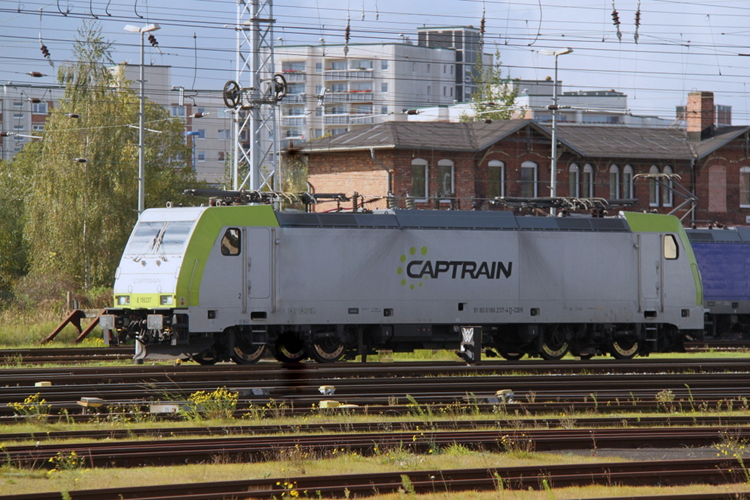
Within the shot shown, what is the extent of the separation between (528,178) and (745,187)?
13561mm

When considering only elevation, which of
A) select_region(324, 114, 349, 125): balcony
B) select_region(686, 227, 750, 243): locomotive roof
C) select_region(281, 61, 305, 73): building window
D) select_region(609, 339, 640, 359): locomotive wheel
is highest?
select_region(281, 61, 305, 73): building window

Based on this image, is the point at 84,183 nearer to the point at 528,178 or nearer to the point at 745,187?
the point at 528,178

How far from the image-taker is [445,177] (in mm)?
43188

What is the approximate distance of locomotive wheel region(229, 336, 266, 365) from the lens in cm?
1902

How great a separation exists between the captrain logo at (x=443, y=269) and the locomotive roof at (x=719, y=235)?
10.6m

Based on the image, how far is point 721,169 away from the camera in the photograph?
4894 cm

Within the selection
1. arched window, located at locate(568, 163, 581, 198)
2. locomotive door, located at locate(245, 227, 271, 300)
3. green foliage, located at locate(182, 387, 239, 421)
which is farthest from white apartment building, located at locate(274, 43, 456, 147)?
green foliage, located at locate(182, 387, 239, 421)

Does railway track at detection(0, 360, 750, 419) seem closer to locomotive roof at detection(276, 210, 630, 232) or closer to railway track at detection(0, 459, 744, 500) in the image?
locomotive roof at detection(276, 210, 630, 232)

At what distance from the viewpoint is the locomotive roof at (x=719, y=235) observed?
28.9 metres

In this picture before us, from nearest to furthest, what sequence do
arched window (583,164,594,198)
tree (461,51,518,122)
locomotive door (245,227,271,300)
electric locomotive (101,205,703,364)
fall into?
1. electric locomotive (101,205,703,364)
2. locomotive door (245,227,271,300)
3. arched window (583,164,594,198)
4. tree (461,51,518,122)

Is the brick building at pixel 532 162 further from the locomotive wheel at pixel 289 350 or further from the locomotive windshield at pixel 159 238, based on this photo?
the locomotive windshield at pixel 159 238

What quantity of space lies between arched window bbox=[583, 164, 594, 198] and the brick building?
0.17 feet

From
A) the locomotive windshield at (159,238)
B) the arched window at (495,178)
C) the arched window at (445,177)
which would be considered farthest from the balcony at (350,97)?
the locomotive windshield at (159,238)

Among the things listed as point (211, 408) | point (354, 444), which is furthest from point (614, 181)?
point (354, 444)
